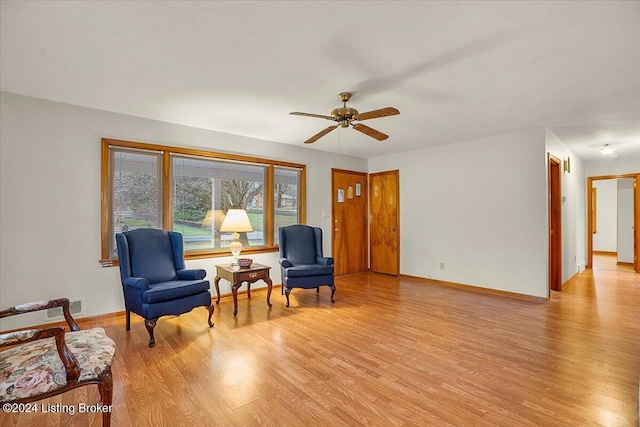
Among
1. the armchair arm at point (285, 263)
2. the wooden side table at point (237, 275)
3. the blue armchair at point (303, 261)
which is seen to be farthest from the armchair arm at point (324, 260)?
the wooden side table at point (237, 275)

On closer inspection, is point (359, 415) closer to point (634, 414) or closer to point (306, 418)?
point (306, 418)

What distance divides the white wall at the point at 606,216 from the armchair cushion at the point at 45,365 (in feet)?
38.0

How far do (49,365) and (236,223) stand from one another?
8.21 ft

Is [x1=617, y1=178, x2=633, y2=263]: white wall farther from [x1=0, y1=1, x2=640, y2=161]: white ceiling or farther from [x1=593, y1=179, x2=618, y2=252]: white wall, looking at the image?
[x1=0, y1=1, x2=640, y2=161]: white ceiling

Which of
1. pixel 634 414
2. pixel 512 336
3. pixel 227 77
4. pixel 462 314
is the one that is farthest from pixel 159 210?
pixel 634 414

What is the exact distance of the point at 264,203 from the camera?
4.91m

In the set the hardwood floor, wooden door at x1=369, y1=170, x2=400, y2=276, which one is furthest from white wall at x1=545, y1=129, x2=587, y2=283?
wooden door at x1=369, y1=170, x2=400, y2=276

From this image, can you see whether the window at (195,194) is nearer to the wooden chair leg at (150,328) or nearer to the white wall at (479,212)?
the wooden chair leg at (150,328)

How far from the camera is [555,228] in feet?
15.6

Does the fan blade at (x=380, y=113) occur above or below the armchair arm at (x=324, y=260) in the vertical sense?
above

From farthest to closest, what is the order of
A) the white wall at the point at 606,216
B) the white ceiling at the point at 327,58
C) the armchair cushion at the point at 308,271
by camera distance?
1. the white wall at the point at 606,216
2. the armchair cushion at the point at 308,271
3. the white ceiling at the point at 327,58

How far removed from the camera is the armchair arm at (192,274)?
10.9 feet

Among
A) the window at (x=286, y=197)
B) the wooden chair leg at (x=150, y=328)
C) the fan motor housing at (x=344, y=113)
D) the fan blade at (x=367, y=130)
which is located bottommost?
the wooden chair leg at (x=150, y=328)

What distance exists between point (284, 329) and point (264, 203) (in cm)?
229
